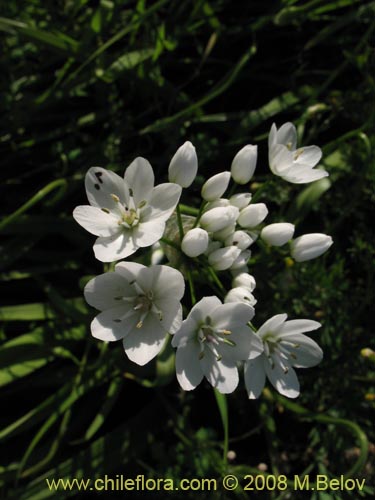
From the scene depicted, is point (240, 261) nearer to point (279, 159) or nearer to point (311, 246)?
point (311, 246)

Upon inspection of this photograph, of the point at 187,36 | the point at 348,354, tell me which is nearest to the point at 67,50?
the point at 187,36

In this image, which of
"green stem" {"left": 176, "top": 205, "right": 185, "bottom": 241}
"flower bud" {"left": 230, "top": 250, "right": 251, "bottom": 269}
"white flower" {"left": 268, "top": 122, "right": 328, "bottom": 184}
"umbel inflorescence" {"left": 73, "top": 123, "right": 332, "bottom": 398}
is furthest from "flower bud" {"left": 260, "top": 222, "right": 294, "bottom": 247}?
"green stem" {"left": 176, "top": 205, "right": 185, "bottom": 241}

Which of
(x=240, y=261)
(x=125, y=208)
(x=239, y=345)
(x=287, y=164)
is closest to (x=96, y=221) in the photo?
(x=125, y=208)

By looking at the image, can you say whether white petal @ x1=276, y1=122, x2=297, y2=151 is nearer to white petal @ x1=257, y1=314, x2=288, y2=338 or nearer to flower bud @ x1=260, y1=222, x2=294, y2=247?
flower bud @ x1=260, y1=222, x2=294, y2=247

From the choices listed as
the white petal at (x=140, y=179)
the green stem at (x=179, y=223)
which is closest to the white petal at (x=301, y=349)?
the green stem at (x=179, y=223)

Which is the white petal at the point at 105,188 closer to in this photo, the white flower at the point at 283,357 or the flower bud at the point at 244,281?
the flower bud at the point at 244,281
